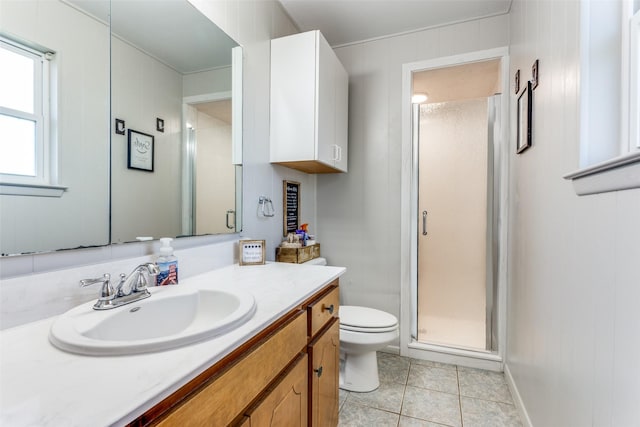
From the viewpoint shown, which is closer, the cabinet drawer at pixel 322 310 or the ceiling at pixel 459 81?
the cabinet drawer at pixel 322 310

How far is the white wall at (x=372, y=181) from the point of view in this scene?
2346 mm

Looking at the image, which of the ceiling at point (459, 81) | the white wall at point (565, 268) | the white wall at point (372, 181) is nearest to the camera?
the white wall at point (565, 268)

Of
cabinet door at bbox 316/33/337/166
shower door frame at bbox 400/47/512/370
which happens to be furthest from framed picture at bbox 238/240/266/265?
shower door frame at bbox 400/47/512/370

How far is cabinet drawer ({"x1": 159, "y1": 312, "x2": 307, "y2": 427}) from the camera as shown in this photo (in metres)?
0.59

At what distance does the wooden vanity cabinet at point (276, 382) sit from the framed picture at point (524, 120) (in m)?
1.23

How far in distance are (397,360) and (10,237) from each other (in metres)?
2.27

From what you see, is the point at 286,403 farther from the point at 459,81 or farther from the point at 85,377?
the point at 459,81

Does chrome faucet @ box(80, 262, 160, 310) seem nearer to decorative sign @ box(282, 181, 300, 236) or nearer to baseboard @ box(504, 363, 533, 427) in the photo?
decorative sign @ box(282, 181, 300, 236)

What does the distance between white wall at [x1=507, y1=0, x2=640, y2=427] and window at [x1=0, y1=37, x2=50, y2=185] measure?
1473 mm

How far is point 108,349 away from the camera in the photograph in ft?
1.96

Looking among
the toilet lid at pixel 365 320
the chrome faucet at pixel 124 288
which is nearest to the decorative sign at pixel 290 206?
the toilet lid at pixel 365 320

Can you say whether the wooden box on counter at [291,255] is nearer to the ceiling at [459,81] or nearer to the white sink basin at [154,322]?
the white sink basin at [154,322]

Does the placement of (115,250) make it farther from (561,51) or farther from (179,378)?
(561,51)

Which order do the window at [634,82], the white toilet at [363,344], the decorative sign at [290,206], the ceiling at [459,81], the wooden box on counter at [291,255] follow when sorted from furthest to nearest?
the ceiling at [459,81]
the decorative sign at [290,206]
the wooden box on counter at [291,255]
the white toilet at [363,344]
the window at [634,82]
